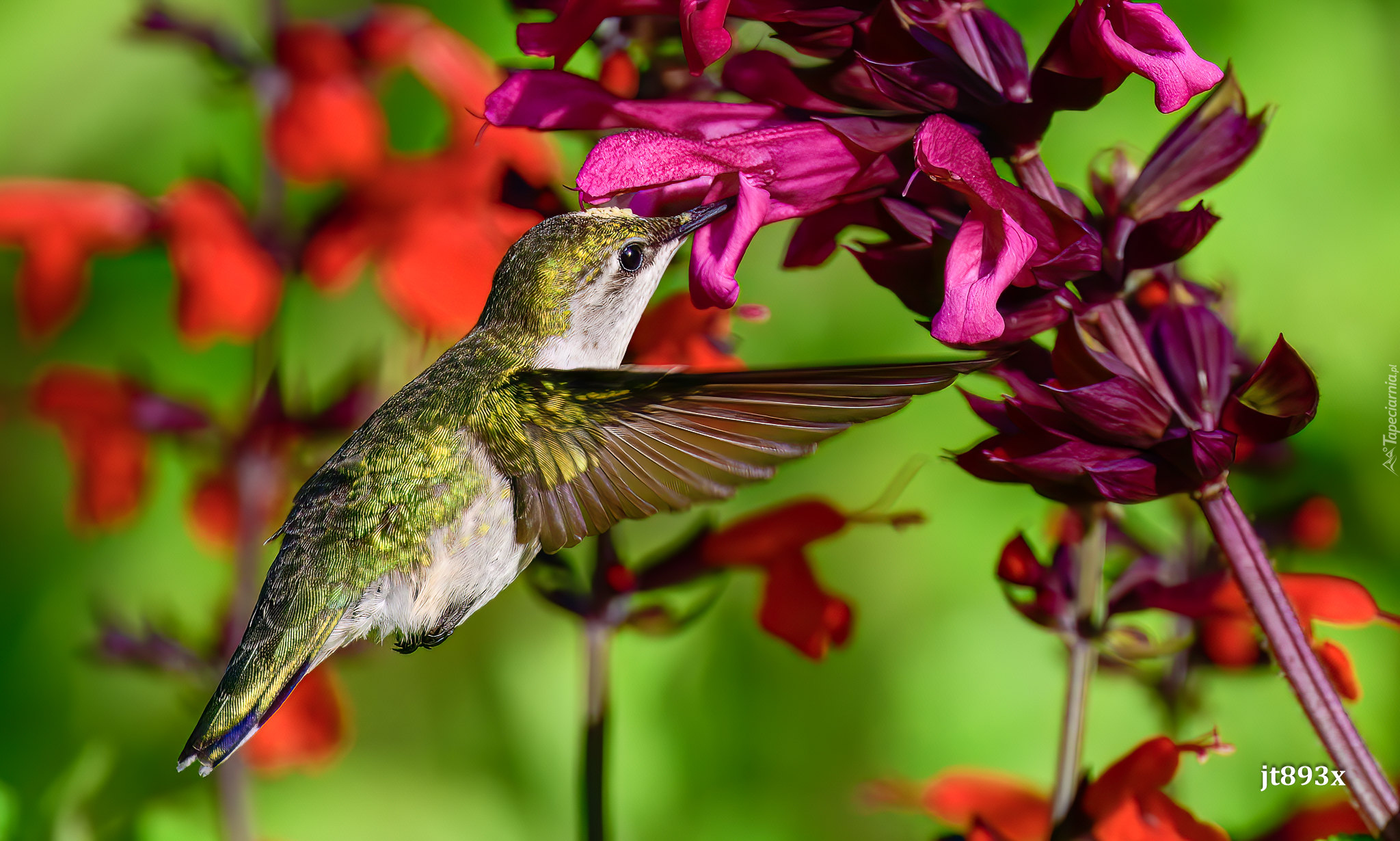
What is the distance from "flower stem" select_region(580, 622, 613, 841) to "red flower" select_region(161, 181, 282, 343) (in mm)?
578

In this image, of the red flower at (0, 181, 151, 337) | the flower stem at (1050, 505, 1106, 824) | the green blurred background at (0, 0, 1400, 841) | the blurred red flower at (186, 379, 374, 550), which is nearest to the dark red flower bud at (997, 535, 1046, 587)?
the flower stem at (1050, 505, 1106, 824)

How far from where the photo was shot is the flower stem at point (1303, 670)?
535mm

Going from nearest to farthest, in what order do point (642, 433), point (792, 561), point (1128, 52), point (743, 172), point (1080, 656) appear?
point (1128, 52), point (743, 172), point (642, 433), point (1080, 656), point (792, 561)

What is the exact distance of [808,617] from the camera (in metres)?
0.94

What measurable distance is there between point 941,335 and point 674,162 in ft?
0.70

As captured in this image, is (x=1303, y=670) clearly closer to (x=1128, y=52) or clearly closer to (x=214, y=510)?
(x=1128, y=52)

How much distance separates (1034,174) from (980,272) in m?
0.08

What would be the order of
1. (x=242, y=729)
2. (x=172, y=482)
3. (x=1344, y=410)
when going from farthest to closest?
(x=172, y=482), (x=1344, y=410), (x=242, y=729)

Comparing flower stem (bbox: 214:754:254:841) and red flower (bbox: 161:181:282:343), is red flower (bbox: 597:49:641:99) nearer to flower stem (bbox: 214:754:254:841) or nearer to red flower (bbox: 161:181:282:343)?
red flower (bbox: 161:181:282:343)

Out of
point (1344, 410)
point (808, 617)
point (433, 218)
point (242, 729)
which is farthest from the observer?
point (1344, 410)

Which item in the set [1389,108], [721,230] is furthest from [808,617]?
[1389,108]

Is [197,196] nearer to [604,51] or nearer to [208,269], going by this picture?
[208,269]

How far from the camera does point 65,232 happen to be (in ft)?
4.65

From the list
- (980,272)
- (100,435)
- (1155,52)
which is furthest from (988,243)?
(100,435)
